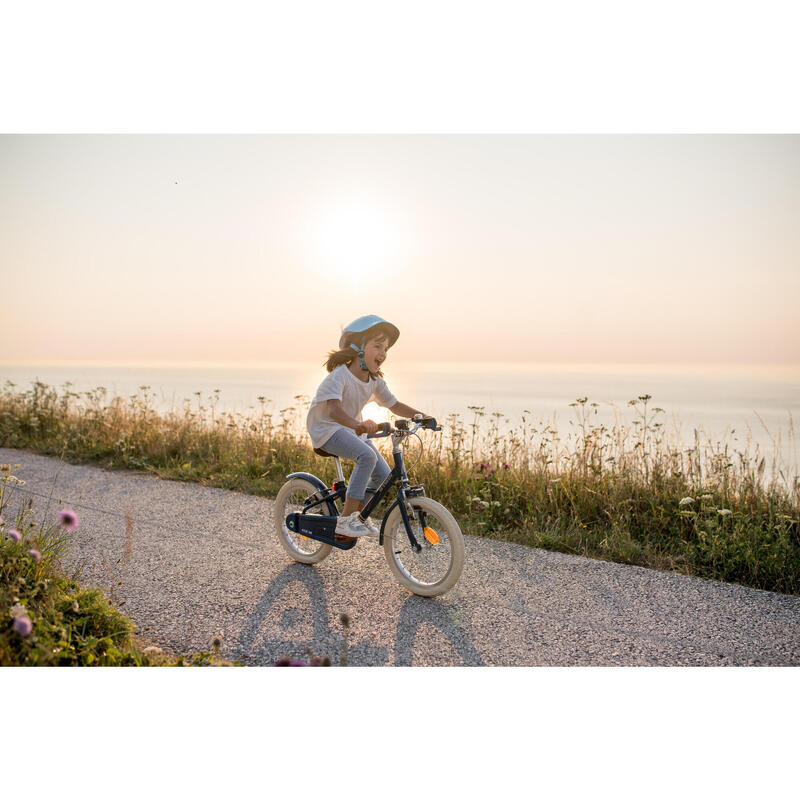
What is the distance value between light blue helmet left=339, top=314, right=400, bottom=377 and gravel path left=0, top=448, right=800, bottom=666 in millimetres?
1641

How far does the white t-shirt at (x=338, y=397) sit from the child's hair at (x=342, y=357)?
0.03 meters

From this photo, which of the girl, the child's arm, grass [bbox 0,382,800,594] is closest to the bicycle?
the girl

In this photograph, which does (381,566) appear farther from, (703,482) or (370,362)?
(703,482)

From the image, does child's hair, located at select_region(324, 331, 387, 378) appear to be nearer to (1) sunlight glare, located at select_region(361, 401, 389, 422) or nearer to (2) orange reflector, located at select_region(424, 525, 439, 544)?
(1) sunlight glare, located at select_region(361, 401, 389, 422)

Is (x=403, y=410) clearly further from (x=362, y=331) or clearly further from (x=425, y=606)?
(x=425, y=606)

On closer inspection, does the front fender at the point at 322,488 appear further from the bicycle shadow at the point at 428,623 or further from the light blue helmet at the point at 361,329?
the light blue helmet at the point at 361,329

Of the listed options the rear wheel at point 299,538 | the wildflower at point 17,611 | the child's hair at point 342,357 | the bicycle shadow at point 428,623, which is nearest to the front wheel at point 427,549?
the bicycle shadow at point 428,623

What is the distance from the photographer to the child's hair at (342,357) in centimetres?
437

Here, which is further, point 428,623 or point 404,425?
point 404,425

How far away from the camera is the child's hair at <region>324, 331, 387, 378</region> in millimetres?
4367

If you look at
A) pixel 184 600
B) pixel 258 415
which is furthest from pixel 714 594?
pixel 258 415

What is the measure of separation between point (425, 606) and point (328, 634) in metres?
0.69

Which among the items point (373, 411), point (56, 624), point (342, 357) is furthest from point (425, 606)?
point (56, 624)

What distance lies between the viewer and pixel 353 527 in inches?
170
